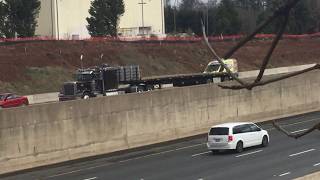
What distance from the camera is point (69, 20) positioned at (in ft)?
298

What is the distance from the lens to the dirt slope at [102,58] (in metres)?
59.0

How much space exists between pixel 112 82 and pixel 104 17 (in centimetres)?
3624

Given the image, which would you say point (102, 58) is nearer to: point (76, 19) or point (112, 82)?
point (112, 82)

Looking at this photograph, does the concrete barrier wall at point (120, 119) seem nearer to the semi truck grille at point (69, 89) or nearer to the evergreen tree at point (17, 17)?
the semi truck grille at point (69, 89)

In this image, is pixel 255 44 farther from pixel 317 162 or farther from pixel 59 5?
pixel 317 162

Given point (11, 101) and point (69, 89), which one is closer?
point (11, 101)

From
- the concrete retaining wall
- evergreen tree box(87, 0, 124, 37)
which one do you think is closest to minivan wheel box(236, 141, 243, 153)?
the concrete retaining wall

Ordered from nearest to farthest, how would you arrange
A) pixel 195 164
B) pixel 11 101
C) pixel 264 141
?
pixel 195 164 → pixel 264 141 → pixel 11 101

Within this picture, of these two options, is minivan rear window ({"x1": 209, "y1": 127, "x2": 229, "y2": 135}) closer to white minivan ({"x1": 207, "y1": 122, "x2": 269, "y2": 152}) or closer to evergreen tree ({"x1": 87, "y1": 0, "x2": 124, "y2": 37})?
white minivan ({"x1": 207, "y1": 122, "x2": 269, "y2": 152})

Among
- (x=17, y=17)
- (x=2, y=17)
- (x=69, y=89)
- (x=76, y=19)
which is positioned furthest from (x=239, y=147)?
(x=76, y=19)

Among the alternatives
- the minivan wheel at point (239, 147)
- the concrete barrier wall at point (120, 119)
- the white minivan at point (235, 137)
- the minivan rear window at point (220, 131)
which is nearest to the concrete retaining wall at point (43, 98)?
the concrete barrier wall at point (120, 119)

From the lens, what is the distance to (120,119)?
34594 millimetres

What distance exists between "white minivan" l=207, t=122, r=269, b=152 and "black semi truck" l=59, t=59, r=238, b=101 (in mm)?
11123

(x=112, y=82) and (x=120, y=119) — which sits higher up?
(x=112, y=82)
